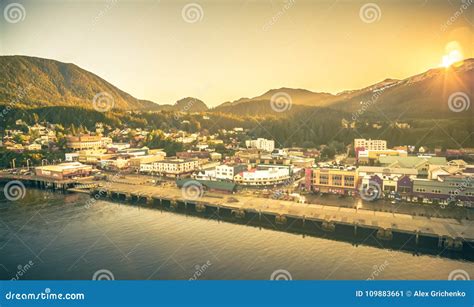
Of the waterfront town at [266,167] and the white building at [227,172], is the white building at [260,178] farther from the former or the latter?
the white building at [227,172]

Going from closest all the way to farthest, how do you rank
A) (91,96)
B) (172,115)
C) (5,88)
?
(5,88) < (172,115) < (91,96)

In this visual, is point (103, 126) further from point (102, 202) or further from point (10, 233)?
point (10, 233)

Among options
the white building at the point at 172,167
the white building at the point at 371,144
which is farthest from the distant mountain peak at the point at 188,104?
the white building at the point at 371,144

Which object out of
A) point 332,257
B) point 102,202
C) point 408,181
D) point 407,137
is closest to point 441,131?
point 407,137

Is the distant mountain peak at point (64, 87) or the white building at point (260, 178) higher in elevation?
the distant mountain peak at point (64, 87)

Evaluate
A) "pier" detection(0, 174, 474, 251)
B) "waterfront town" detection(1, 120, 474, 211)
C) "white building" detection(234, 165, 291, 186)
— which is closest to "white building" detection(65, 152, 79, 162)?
"waterfront town" detection(1, 120, 474, 211)
